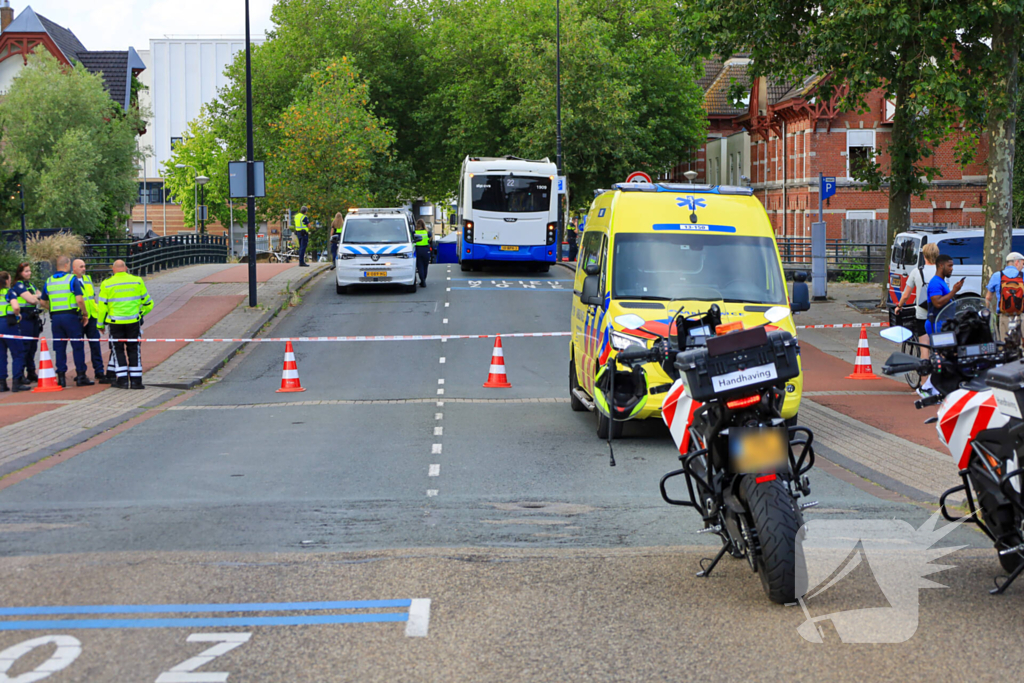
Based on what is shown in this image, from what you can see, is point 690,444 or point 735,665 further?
point 690,444

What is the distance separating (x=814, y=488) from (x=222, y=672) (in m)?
5.34

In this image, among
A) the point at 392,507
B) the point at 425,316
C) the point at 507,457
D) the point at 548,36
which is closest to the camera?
the point at 392,507

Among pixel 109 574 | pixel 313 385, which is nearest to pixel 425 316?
pixel 313 385

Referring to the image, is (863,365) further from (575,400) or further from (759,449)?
(759,449)

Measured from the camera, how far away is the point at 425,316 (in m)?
24.2

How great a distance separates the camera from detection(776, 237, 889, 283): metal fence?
119ft

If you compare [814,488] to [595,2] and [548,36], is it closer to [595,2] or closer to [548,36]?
[548,36]

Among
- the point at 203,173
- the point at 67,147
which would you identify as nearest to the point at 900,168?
the point at 67,147

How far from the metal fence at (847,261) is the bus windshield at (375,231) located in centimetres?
1157

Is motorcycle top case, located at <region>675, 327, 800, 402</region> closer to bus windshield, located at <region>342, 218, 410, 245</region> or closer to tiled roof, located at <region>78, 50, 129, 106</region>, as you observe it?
bus windshield, located at <region>342, 218, 410, 245</region>

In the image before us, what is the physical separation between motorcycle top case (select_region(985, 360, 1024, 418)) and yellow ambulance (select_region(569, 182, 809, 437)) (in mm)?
5711

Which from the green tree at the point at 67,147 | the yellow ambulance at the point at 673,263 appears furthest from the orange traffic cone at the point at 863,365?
the green tree at the point at 67,147

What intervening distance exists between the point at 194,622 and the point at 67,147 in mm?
40447

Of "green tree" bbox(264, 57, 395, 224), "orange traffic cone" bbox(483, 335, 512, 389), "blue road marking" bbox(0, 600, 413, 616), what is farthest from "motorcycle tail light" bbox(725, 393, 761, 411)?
"green tree" bbox(264, 57, 395, 224)
